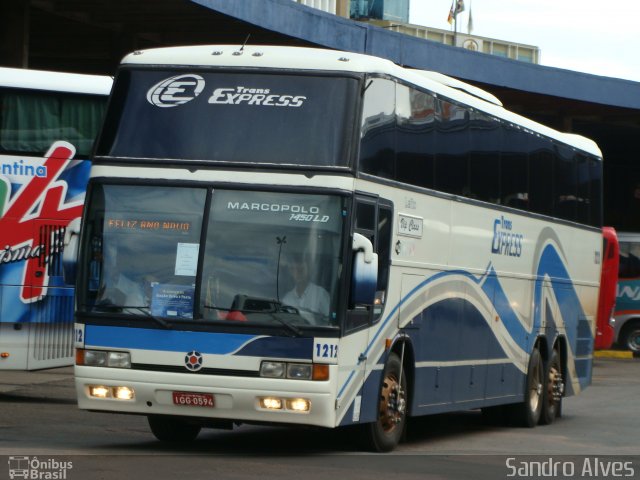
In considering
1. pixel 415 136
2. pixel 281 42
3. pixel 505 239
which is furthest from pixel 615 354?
pixel 415 136

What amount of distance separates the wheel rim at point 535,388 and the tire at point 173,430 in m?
6.09

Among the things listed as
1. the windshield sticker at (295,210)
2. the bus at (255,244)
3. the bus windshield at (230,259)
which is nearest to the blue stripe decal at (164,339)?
the bus at (255,244)

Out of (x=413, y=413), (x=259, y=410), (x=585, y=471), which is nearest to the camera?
(x=259, y=410)

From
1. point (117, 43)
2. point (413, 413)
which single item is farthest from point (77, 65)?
point (413, 413)

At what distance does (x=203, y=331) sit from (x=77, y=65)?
87.6 ft

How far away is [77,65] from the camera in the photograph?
3756cm

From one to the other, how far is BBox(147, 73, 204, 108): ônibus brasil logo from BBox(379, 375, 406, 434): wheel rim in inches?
124

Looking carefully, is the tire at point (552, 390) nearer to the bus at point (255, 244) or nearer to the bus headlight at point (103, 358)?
the bus at point (255, 244)

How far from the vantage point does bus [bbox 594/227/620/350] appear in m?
31.3

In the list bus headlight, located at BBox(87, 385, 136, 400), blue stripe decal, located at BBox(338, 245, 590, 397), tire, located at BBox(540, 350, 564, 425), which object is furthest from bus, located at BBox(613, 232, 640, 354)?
bus headlight, located at BBox(87, 385, 136, 400)

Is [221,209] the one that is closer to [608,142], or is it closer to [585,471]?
[585,471]

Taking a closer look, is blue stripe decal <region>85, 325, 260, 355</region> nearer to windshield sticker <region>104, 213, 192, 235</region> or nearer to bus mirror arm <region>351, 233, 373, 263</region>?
windshield sticker <region>104, 213, 192, 235</region>

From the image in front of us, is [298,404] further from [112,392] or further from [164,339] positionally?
[112,392]

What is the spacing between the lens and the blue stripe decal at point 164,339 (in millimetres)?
11891
